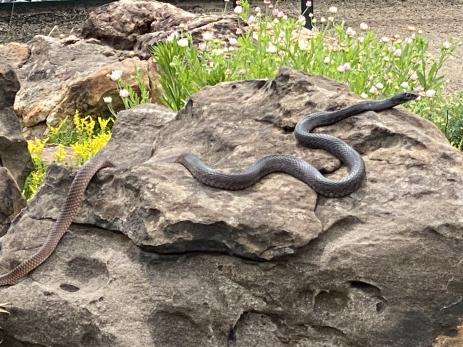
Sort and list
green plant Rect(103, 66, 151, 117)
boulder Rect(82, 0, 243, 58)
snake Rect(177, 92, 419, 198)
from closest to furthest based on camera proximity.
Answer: snake Rect(177, 92, 419, 198), green plant Rect(103, 66, 151, 117), boulder Rect(82, 0, 243, 58)

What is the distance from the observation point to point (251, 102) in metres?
4.80

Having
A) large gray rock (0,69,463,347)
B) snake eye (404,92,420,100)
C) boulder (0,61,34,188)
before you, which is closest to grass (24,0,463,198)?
boulder (0,61,34,188)

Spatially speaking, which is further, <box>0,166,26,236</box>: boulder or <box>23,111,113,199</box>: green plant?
<box>23,111,113,199</box>: green plant

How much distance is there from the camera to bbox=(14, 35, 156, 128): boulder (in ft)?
25.9

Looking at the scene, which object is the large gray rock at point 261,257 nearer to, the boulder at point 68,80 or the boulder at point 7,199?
the boulder at point 7,199

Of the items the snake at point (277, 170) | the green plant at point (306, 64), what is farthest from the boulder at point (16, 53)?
the snake at point (277, 170)

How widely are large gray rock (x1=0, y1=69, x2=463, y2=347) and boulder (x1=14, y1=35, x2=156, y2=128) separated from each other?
3.68 m

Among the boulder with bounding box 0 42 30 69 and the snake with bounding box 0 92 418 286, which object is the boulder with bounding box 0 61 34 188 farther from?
the boulder with bounding box 0 42 30 69

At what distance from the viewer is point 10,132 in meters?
5.55

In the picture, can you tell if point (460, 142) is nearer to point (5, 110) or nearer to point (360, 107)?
point (360, 107)

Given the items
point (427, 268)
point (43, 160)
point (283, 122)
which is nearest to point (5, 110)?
point (43, 160)

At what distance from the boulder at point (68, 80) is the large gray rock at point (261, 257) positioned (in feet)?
12.1

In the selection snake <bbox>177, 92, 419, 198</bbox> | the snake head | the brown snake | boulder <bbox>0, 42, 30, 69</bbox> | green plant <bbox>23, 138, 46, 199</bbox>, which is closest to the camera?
snake <bbox>177, 92, 419, 198</bbox>

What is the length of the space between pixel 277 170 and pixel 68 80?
14.9 ft
